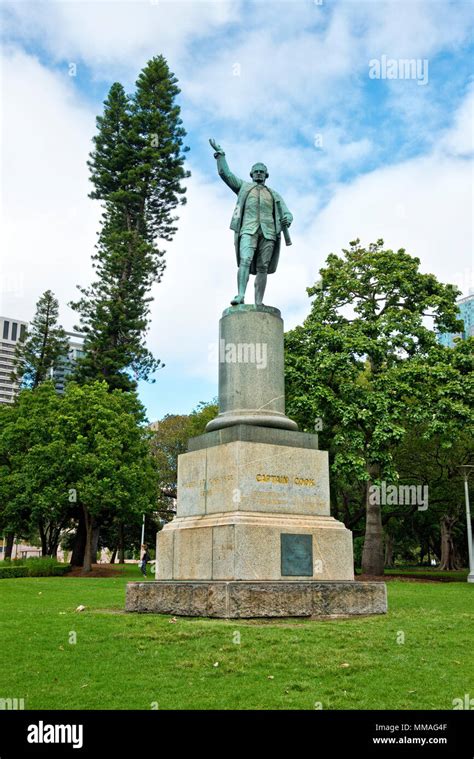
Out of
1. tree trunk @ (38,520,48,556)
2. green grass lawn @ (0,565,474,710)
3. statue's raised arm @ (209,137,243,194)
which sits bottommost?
green grass lawn @ (0,565,474,710)

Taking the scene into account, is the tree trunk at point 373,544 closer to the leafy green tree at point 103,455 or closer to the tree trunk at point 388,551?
the leafy green tree at point 103,455

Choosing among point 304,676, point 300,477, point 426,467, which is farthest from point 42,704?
point 426,467

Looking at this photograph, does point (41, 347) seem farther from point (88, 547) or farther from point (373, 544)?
point (373, 544)

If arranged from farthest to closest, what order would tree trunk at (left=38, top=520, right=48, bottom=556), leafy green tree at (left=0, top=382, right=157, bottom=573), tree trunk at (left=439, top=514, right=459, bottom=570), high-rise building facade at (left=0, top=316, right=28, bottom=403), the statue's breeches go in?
high-rise building facade at (left=0, top=316, right=28, bottom=403), tree trunk at (left=439, top=514, right=459, bottom=570), tree trunk at (left=38, top=520, right=48, bottom=556), leafy green tree at (left=0, top=382, right=157, bottom=573), the statue's breeches

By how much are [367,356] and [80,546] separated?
2200cm

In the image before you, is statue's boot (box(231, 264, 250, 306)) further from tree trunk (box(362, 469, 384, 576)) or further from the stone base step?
tree trunk (box(362, 469, 384, 576))

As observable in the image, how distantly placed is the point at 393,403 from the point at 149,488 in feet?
51.1

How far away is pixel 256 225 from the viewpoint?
13.4 meters

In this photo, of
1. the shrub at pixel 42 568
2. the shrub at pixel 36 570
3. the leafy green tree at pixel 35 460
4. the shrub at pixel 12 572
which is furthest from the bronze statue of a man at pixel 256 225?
the shrub at pixel 42 568

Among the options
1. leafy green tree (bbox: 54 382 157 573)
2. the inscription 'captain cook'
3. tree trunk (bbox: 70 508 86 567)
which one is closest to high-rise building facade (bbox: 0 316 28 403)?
tree trunk (bbox: 70 508 86 567)

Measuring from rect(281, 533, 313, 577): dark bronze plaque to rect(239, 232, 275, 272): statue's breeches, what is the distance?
534 cm

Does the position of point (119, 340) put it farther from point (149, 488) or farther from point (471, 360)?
point (471, 360)

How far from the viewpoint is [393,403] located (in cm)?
2744

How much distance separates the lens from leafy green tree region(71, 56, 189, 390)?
4169 centimetres
